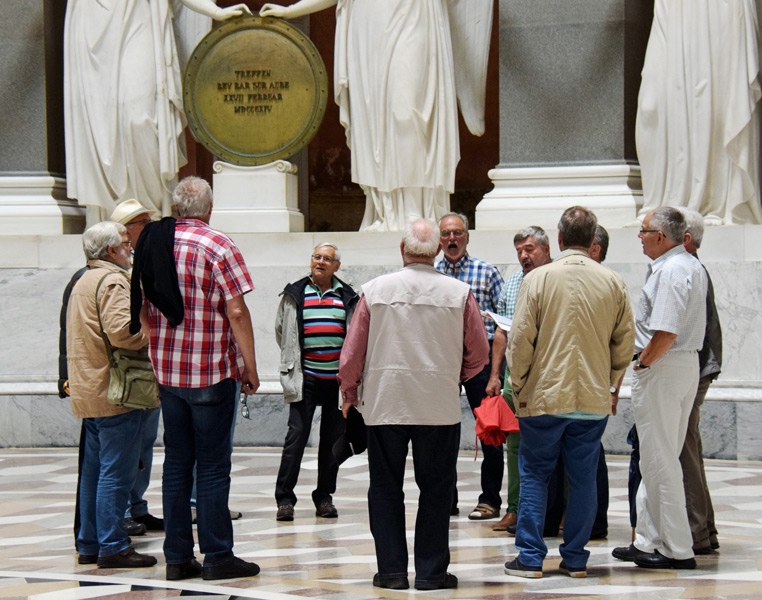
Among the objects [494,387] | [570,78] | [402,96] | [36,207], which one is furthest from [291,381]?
[36,207]

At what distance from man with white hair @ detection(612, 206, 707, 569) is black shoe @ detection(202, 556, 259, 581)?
72.1 inches

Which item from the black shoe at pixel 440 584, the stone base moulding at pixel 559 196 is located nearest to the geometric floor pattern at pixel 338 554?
the black shoe at pixel 440 584

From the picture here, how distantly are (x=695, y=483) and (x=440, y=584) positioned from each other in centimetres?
143

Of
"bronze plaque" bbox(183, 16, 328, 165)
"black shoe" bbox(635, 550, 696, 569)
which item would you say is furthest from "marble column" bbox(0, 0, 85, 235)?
"black shoe" bbox(635, 550, 696, 569)

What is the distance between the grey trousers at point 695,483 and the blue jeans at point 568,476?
2.04ft

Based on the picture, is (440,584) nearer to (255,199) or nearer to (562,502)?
(562,502)

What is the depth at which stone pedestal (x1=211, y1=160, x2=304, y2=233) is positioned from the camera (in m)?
11.2

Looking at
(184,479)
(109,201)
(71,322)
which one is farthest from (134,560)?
(109,201)

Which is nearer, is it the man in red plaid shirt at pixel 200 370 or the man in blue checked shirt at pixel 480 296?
the man in red plaid shirt at pixel 200 370

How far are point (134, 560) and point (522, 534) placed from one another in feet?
6.20

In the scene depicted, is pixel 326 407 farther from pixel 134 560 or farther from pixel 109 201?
pixel 109 201

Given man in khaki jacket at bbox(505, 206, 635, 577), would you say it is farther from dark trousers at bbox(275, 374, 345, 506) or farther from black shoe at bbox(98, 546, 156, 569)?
dark trousers at bbox(275, 374, 345, 506)

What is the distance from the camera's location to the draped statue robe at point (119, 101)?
11.5 meters

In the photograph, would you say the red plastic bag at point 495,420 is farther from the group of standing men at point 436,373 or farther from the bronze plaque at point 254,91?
the bronze plaque at point 254,91
